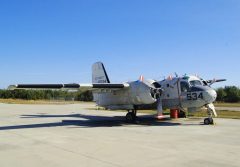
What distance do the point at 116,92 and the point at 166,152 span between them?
1295 centimetres

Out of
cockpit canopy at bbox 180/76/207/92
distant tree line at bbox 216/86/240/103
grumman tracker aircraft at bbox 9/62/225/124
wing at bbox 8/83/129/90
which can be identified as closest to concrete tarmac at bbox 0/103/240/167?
wing at bbox 8/83/129/90

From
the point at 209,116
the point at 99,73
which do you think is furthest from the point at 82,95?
the point at 209,116

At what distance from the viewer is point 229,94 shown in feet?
247

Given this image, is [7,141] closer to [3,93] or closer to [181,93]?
[181,93]

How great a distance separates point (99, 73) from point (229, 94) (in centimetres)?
5542

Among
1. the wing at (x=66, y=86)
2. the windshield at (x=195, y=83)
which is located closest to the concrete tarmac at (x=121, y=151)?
the wing at (x=66, y=86)

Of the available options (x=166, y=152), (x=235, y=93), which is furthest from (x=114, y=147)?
(x=235, y=93)

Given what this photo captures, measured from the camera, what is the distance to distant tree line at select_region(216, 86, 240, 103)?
73.9 metres

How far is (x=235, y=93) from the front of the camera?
245 feet

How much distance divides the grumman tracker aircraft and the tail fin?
4.47 meters

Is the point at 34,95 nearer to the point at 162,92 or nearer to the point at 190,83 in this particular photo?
the point at 162,92

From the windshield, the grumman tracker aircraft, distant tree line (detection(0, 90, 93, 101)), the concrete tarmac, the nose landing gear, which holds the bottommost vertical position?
the concrete tarmac

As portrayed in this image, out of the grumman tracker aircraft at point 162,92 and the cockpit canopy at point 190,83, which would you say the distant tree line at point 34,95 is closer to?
the grumman tracker aircraft at point 162,92

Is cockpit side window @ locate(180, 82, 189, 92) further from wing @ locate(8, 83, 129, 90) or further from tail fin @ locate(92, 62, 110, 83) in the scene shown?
tail fin @ locate(92, 62, 110, 83)
